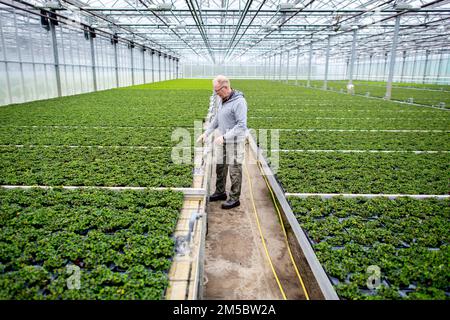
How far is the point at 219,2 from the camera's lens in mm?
22406

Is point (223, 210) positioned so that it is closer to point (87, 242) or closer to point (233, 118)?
point (233, 118)

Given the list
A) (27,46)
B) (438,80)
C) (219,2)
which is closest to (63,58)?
(27,46)

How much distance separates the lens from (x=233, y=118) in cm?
552

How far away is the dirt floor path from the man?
44 centimetres

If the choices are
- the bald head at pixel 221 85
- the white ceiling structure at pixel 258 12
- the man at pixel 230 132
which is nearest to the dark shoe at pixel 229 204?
the man at pixel 230 132

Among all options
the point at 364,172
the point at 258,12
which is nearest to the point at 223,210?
the point at 364,172

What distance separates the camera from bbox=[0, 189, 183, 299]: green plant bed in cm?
296

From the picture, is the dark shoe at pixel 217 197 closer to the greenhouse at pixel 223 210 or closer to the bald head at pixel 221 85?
the greenhouse at pixel 223 210

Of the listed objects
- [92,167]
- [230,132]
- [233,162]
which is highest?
[230,132]

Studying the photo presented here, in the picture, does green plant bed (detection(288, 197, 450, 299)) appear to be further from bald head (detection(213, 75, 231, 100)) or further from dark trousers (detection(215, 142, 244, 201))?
bald head (detection(213, 75, 231, 100))

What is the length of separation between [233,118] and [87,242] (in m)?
2.94

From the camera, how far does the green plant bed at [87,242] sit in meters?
2.96
